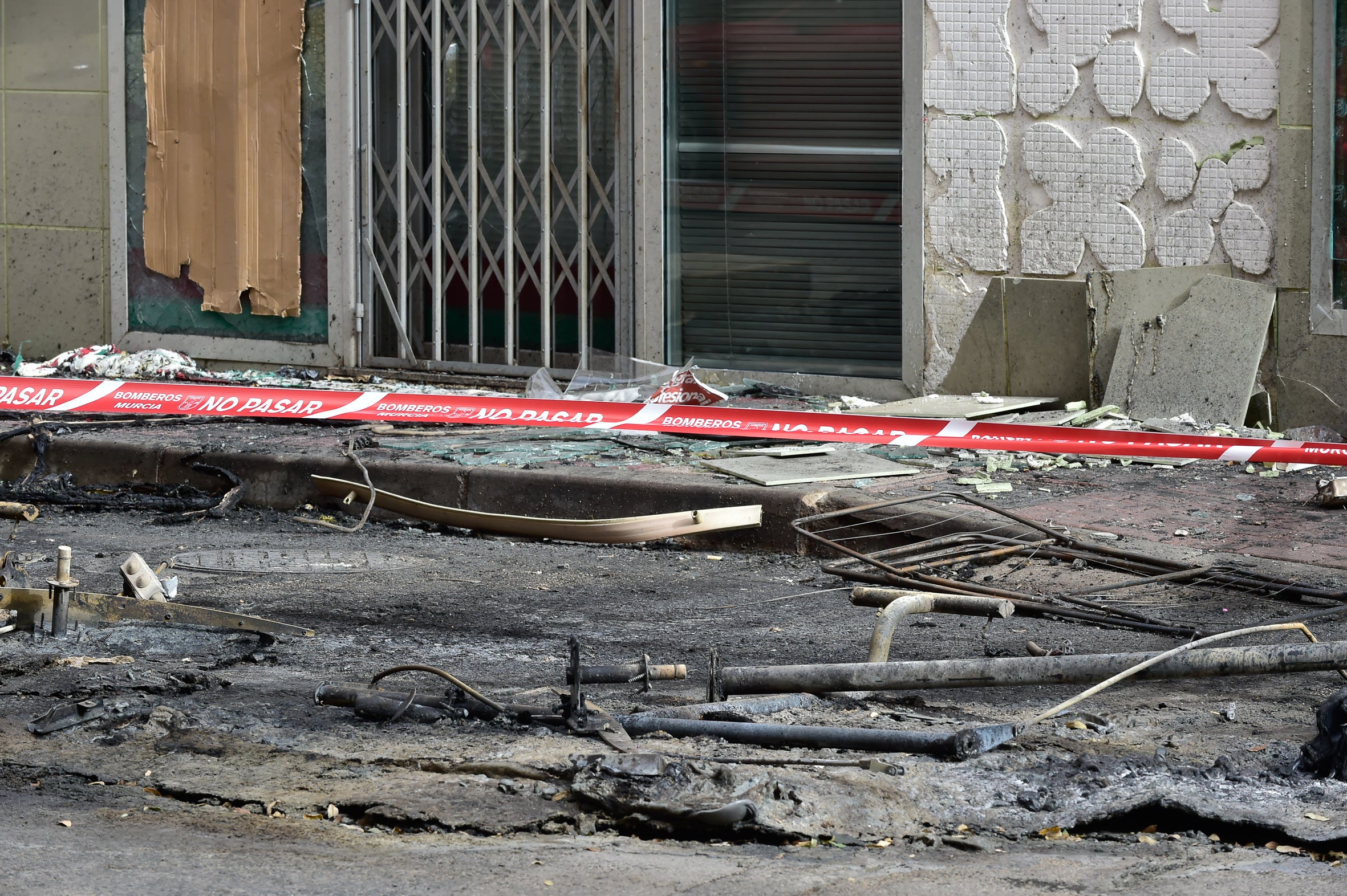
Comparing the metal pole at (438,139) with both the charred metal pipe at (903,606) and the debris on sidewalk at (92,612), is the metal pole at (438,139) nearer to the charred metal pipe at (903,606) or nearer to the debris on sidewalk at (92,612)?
the debris on sidewalk at (92,612)

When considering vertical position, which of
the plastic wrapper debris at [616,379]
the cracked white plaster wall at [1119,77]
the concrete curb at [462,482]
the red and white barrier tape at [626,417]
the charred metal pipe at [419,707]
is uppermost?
the cracked white plaster wall at [1119,77]

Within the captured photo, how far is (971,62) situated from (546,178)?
2.65 m

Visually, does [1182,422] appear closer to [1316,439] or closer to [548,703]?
[1316,439]

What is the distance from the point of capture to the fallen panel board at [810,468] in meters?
7.09

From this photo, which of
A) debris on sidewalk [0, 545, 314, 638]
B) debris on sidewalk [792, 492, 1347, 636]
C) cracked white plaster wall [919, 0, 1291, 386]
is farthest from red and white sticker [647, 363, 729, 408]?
debris on sidewalk [0, 545, 314, 638]

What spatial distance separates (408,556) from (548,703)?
96.7 inches

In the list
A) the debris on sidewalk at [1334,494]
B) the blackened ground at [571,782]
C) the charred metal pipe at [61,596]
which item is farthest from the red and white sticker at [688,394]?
the charred metal pipe at [61,596]

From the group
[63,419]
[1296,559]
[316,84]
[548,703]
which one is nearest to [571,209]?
[316,84]

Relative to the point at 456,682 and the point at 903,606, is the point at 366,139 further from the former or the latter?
the point at 456,682

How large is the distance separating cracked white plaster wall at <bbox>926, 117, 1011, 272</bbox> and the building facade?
1cm

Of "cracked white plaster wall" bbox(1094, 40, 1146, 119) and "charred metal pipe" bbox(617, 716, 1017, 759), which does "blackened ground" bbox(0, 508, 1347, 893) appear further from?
"cracked white plaster wall" bbox(1094, 40, 1146, 119)

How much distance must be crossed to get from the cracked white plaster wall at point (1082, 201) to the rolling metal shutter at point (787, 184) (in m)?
0.82

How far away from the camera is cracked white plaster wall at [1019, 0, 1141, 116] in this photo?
8.88 metres

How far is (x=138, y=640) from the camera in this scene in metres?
5.04
